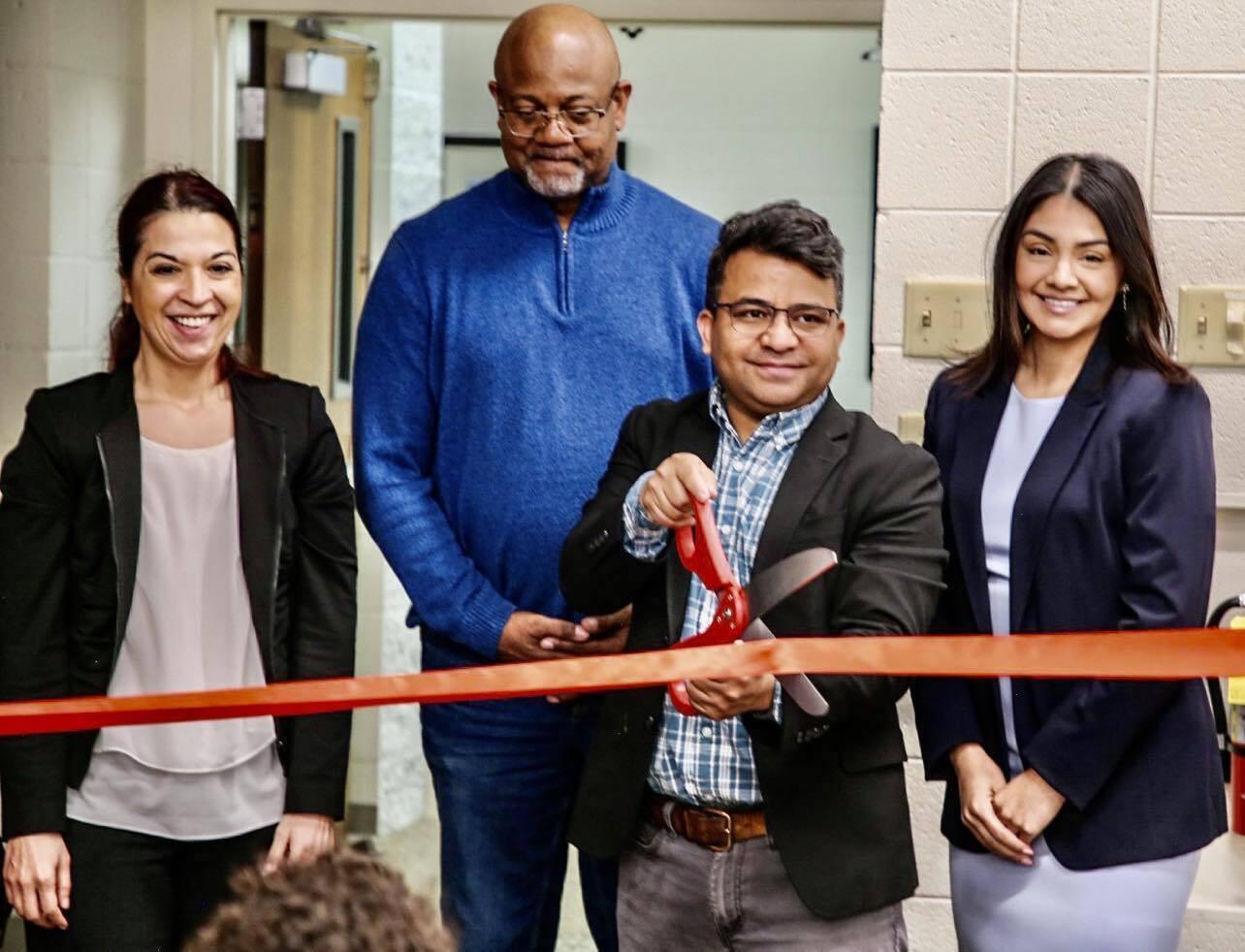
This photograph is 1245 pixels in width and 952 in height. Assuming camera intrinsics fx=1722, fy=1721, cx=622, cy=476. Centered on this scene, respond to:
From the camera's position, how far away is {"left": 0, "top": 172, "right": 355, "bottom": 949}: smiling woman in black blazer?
203 centimetres

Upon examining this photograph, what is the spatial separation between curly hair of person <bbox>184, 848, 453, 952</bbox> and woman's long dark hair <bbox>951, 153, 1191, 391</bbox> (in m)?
1.21

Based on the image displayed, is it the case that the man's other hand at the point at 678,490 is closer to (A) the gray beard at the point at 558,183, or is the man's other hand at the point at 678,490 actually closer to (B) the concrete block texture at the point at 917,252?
(A) the gray beard at the point at 558,183

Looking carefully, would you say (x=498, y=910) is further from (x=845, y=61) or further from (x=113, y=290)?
(x=845, y=61)

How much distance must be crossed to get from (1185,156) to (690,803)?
144 cm

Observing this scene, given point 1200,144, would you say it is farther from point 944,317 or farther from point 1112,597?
point 1112,597

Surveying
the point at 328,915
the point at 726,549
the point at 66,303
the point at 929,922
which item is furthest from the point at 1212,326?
the point at 66,303

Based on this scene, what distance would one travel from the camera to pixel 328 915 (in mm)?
1043

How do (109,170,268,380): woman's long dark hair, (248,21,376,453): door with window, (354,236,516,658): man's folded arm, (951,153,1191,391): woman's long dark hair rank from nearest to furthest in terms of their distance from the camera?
1. (951,153,1191,391): woman's long dark hair
2. (109,170,268,380): woman's long dark hair
3. (354,236,516,658): man's folded arm
4. (248,21,376,453): door with window

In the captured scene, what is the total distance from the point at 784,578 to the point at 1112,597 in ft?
1.52

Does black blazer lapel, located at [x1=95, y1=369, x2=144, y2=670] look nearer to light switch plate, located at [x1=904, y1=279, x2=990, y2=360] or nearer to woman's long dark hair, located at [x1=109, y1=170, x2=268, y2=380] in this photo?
woman's long dark hair, located at [x1=109, y1=170, x2=268, y2=380]

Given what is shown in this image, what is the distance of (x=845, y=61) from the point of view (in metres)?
6.95

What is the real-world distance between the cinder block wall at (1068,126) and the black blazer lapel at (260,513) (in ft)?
3.57

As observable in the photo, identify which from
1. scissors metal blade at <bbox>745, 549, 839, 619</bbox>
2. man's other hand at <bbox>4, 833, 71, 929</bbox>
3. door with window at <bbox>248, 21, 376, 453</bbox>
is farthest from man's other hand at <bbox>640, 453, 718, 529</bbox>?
door with window at <bbox>248, 21, 376, 453</bbox>

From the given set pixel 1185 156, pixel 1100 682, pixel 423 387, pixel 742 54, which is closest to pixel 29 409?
pixel 423 387
